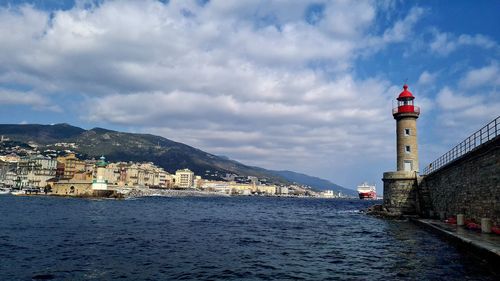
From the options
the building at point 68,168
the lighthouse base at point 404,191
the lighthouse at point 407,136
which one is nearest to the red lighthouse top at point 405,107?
the lighthouse at point 407,136

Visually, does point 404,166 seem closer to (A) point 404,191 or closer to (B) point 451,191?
(A) point 404,191

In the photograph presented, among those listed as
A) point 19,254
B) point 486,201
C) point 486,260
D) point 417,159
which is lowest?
point 19,254

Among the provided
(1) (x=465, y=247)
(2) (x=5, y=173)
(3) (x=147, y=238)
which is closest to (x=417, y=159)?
(1) (x=465, y=247)

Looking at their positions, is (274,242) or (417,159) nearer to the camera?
(274,242)

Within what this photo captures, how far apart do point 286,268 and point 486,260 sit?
29.8 feet

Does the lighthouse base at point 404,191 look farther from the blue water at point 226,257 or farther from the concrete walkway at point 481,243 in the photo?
the concrete walkway at point 481,243

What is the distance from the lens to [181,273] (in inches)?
650

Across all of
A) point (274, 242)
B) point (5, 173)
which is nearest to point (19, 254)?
point (274, 242)

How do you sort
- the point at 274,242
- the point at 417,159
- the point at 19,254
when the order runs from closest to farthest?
the point at 19,254, the point at 274,242, the point at 417,159

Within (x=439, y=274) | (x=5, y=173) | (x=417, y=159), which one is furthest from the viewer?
(x=5, y=173)

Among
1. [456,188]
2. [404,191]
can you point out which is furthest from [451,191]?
[404,191]

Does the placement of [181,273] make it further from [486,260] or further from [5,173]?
[5,173]

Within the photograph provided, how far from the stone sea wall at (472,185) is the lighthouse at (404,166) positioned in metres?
4.28

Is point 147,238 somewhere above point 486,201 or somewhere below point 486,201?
below
